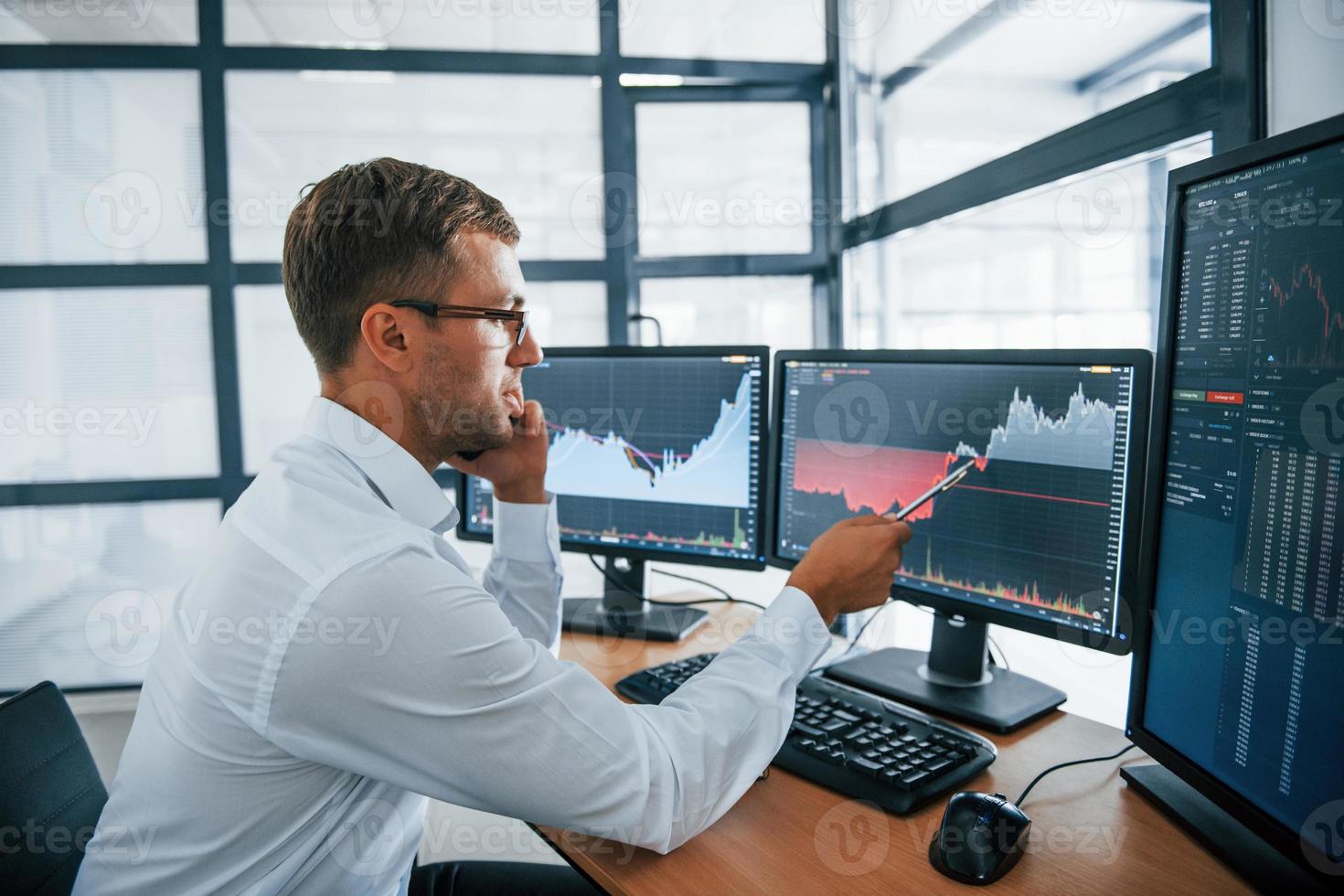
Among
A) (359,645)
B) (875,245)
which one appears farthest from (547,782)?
(875,245)

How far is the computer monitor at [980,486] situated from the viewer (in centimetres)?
105

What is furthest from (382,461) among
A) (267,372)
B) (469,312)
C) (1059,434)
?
(267,372)

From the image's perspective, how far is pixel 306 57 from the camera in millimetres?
2678

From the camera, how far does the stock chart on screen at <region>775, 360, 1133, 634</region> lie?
3.48ft

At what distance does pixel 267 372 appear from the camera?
279 cm

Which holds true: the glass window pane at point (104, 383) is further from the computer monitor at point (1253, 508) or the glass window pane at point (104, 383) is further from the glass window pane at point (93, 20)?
the computer monitor at point (1253, 508)

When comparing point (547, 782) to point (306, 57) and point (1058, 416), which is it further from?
point (306, 57)

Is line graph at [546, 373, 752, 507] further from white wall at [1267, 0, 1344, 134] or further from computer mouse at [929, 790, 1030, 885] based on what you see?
white wall at [1267, 0, 1344, 134]

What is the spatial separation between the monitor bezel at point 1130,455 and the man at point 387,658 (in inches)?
9.0

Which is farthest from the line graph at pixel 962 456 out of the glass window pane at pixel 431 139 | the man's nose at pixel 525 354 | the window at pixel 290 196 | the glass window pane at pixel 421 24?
the glass window pane at pixel 421 24

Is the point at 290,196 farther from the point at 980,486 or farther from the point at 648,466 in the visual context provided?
the point at 980,486

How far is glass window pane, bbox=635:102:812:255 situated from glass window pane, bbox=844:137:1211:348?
47 cm

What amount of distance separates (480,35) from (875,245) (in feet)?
5.09

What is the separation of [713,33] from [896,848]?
8.69 feet
